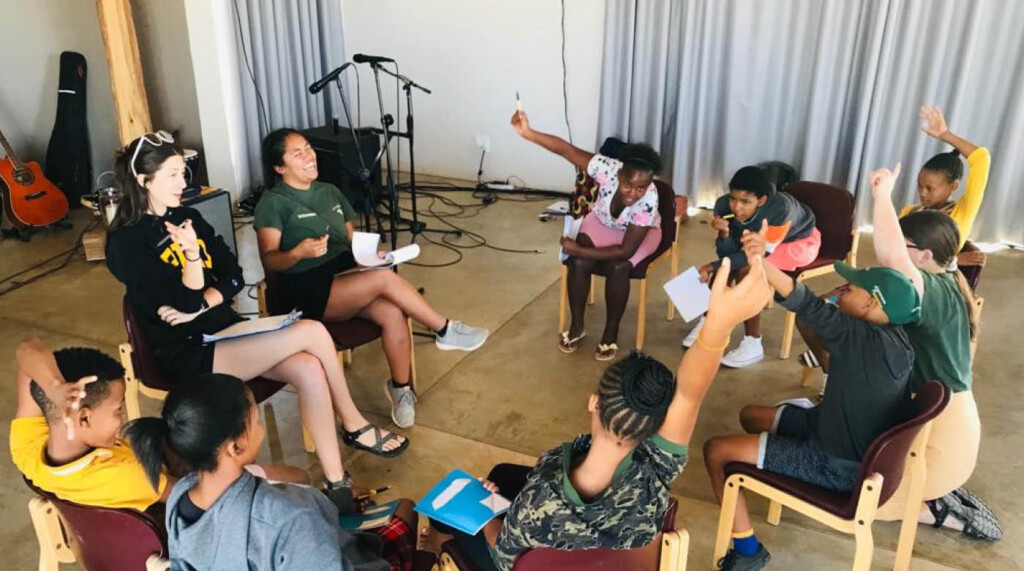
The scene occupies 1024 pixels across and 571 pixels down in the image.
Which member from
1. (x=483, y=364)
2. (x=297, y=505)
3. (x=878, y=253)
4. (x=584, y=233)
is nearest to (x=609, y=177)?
(x=584, y=233)

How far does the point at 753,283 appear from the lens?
1.59 metres

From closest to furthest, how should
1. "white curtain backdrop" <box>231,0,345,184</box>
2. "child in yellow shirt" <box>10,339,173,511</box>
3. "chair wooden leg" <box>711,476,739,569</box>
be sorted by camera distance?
"child in yellow shirt" <box>10,339,173,511</box>, "chair wooden leg" <box>711,476,739,569</box>, "white curtain backdrop" <box>231,0,345,184</box>

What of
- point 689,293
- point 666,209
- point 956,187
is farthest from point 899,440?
point 666,209

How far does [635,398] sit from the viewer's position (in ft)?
5.03

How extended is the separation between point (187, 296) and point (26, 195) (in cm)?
307

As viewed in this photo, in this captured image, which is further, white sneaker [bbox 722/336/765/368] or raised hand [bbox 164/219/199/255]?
white sneaker [bbox 722/336/765/368]

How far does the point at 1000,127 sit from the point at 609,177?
8.16 ft

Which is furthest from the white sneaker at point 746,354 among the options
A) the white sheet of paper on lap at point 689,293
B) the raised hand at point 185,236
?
the raised hand at point 185,236

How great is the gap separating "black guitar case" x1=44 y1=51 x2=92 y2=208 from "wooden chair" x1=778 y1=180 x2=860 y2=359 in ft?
13.9

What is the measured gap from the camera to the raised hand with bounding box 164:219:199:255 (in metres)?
2.32

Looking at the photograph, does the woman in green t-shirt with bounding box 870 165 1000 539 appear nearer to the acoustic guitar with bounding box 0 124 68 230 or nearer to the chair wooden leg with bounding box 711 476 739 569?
the chair wooden leg with bounding box 711 476 739 569

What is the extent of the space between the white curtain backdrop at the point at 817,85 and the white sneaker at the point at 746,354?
5.99 ft

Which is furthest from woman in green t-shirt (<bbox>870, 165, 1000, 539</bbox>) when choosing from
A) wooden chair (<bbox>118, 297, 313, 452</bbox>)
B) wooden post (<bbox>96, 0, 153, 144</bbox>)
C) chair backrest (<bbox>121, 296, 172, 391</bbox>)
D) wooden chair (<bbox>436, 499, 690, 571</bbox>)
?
wooden post (<bbox>96, 0, 153, 144</bbox>)

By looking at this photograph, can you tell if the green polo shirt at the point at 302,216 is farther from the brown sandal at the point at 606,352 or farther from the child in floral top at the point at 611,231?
the brown sandal at the point at 606,352
